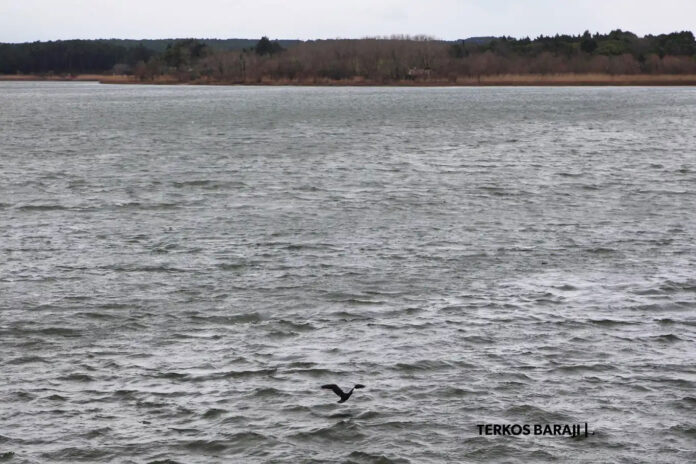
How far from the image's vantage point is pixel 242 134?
225 ft

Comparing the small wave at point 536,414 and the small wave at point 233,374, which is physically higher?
the small wave at point 233,374

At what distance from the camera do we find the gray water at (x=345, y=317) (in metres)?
12.2

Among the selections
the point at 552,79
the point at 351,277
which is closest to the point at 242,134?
the point at 351,277

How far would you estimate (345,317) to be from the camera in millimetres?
17375

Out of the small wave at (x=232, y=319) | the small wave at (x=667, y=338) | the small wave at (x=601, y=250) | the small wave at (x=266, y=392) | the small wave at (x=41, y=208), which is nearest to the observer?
the small wave at (x=266, y=392)

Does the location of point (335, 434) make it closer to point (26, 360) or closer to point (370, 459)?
point (370, 459)

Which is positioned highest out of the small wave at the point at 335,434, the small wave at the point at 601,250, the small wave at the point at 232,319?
the small wave at the point at 601,250

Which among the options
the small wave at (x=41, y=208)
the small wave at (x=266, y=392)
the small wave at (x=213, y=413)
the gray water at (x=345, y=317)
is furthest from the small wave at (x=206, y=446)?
the small wave at (x=41, y=208)

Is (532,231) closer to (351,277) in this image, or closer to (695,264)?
(695,264)

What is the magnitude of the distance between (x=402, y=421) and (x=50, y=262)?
11.8 meters

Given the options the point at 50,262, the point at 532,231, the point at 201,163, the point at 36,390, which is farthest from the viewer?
the point at 201,163

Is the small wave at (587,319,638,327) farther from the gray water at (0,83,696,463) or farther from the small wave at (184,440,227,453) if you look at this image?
the small wave at (184,440,227,453)

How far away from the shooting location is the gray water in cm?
1224

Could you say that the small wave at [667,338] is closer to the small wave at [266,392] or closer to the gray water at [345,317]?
the gray water at [345,317]
